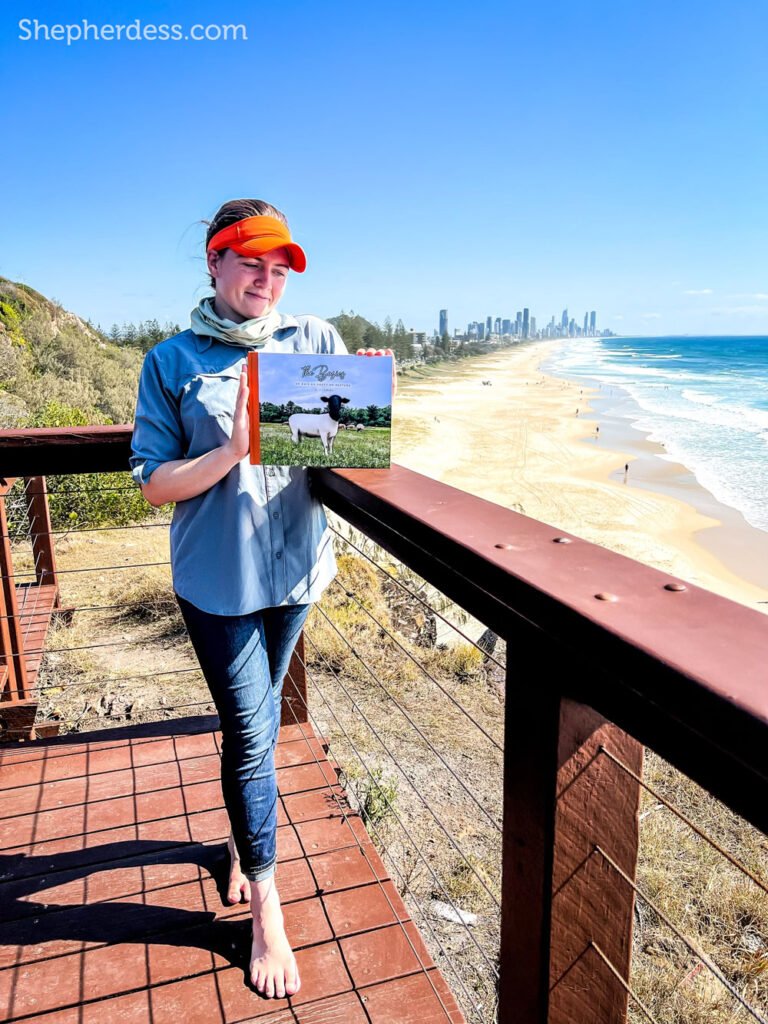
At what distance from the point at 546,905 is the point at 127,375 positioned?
1470 cm

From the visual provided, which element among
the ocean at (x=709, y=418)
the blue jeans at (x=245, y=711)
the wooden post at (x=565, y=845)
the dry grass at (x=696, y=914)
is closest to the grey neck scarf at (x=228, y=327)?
the blue jeans at (x=245, y=711)

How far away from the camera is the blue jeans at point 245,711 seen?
1437 mm

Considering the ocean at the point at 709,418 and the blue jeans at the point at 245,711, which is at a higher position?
the blue jeans at the point at 245,711

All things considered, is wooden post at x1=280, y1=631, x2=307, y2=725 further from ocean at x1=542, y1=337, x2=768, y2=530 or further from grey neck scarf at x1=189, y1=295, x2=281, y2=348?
ocean at x1=542, y1=337, x2=768, y2=530

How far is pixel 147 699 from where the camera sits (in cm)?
390

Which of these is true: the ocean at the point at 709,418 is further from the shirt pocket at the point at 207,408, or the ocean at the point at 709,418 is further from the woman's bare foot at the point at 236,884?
the shirt pocket at the point at 207,408

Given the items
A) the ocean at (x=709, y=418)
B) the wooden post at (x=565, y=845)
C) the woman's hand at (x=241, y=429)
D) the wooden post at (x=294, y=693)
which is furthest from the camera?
the ocean at (x=709, y=418)

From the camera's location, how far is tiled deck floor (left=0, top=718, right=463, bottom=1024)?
4.70 feet

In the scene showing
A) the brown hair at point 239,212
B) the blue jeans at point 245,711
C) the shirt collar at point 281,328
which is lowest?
the blue jeans at point 245,711

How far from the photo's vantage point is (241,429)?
1267mm

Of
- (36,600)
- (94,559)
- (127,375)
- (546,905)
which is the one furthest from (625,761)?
(127,375)

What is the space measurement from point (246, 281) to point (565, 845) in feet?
3.70

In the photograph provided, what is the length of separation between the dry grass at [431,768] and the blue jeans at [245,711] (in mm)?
305

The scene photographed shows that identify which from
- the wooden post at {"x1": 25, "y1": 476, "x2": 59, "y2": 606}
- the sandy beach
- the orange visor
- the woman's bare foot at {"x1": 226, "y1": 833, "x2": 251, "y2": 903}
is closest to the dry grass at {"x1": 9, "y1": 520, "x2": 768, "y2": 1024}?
the woman's bare foot at {"x1": 226, "y1": 833, "x2": 251, "y2": 903}
